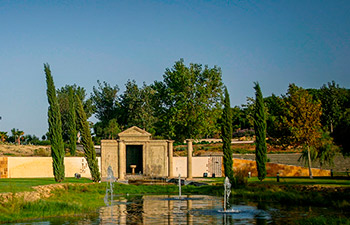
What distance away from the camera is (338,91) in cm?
6194

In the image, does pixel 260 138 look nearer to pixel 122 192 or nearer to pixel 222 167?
pixel 122 192

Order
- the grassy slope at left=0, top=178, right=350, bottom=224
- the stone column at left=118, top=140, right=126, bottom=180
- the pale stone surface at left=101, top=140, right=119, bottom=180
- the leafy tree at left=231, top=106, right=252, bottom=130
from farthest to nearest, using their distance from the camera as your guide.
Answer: the leafy tree at left=231, top=106, right=252, bottom=130 < the pale stone surface at left=101, top=140, right=119, bottom=180 < the stone column at left=118, top=140, right=126, bottom=180 < the grassy slope at left=0, top=178, right=350, bottom=224

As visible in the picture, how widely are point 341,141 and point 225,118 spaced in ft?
25.2

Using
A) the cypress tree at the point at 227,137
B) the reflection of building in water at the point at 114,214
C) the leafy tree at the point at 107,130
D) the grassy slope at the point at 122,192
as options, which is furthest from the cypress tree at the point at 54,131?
the leafy tree at the point at 107,130

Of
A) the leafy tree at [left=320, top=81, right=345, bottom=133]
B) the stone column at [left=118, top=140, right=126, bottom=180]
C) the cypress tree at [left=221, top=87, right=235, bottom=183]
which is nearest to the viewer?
the cypress tree at [left=221, top=87, right=235, bottom=183]

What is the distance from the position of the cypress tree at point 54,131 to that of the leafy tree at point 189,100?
19141 mm

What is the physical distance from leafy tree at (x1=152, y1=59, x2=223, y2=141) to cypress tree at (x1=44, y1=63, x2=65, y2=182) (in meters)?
19.1

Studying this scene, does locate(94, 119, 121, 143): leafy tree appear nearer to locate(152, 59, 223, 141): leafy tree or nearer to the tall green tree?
the tall green tree

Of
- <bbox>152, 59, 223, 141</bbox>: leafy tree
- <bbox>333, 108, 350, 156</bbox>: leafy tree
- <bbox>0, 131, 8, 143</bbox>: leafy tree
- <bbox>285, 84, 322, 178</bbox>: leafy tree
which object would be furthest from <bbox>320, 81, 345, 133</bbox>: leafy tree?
<bbox>0, 131, 8, 143</bbox>: leafy tree

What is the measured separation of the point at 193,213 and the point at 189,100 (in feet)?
88.5

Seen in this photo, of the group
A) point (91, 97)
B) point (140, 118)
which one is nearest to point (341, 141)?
point (140, 118)

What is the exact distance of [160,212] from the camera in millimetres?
17516

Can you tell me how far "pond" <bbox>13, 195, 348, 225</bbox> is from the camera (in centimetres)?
1506

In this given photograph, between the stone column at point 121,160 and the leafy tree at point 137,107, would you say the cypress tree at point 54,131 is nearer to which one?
the stone column at point 121,160
